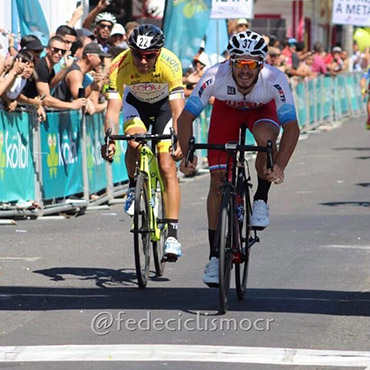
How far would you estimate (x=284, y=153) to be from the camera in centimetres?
852

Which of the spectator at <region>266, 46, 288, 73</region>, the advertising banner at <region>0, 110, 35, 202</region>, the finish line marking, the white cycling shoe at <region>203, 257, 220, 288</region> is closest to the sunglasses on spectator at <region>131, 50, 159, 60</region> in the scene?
the white cycling shoe at <region>203, 257, 220, 288</region>

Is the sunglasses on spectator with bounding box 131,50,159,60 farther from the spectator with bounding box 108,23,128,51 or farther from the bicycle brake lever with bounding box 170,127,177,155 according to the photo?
the spectator with bounding box 108,23,128,51

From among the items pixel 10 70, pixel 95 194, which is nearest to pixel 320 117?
pixel 95 194

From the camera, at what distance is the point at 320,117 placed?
31844 millimetres

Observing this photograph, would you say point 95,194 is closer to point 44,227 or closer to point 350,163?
point 44,227

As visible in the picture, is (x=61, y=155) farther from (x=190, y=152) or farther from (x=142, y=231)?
(x=190, y=152)

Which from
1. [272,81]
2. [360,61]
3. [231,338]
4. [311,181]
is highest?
[272,81]

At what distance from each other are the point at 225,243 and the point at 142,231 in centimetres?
146

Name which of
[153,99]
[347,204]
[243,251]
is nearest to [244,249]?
[243,251]

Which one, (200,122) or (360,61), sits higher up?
(200,122)

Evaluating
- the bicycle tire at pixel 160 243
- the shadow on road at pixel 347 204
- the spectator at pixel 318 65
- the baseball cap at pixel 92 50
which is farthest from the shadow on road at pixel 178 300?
the spectator at pixel 318 65

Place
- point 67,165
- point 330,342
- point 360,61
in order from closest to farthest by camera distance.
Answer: point 330,342, point 67,165, point 360,61

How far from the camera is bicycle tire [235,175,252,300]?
8750mm

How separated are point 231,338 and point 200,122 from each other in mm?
12661
